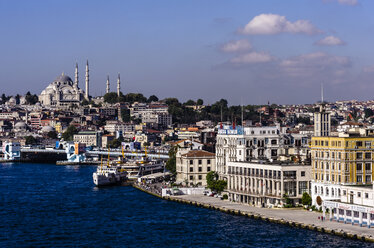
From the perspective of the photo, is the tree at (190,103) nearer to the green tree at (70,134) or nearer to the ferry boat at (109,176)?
the green tree at (70,134)

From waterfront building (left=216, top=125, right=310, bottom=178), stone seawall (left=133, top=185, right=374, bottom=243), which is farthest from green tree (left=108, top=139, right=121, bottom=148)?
stone seawall (left=133, top=185, right=374, bottom=243)

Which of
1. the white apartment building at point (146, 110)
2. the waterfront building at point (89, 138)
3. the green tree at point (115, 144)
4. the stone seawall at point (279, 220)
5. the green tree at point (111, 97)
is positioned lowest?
the stone seawall at point (279, 220)

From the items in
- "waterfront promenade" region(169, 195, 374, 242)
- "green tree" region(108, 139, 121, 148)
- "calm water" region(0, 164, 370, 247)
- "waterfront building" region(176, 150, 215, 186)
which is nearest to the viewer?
"waterfront promenade" region(169, 195, 374, 242)

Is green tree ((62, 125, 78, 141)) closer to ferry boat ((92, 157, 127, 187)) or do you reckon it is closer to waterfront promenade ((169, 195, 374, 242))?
ferry boat ((92, 157, 127, 187))

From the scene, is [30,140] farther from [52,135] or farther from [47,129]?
[47,129]

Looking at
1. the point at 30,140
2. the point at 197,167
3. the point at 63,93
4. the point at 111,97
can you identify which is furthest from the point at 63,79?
the point at 197,167

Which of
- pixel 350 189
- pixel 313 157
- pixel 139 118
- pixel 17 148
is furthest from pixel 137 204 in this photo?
pixel 139 118

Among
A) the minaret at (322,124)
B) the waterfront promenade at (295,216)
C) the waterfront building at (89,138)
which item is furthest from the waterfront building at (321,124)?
the waterfront building at (89,138)
